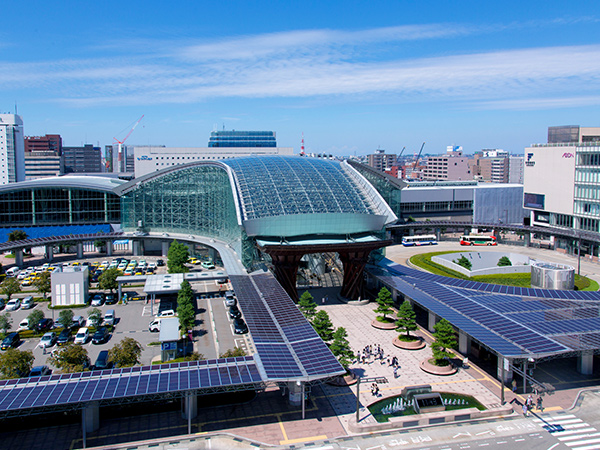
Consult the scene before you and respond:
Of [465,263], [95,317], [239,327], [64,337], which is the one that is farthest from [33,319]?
[465,263]

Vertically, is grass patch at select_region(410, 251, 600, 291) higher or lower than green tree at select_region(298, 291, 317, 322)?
lower

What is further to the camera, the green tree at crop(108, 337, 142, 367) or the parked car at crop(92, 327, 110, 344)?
the parked car at crop(92, 327, 110, 344)

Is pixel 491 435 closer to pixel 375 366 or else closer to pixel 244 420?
pixel 375 366

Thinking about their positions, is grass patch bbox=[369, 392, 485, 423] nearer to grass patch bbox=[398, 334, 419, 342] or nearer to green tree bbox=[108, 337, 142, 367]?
grass patch bbox=[398, 334, 419, 342]

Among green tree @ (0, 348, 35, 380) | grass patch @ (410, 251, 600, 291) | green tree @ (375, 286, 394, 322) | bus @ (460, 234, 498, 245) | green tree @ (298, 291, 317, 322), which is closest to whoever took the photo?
green tree @ (0, 348, 35, 380)

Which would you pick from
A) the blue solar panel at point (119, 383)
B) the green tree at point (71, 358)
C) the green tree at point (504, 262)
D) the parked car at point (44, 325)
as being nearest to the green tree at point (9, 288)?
the parked car at point (44, 325)

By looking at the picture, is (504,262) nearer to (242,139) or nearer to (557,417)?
(557,417)

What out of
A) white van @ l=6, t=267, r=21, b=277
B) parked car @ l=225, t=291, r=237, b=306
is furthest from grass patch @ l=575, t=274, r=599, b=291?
white van @ l=6, t=267, r=21, b=277
